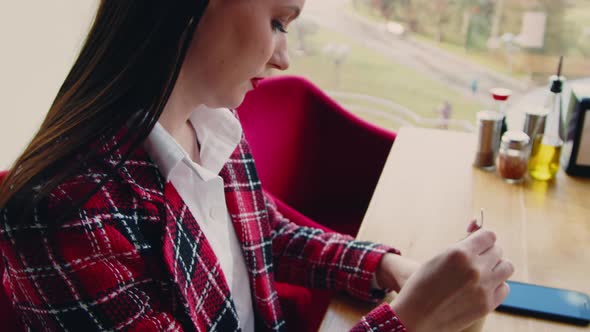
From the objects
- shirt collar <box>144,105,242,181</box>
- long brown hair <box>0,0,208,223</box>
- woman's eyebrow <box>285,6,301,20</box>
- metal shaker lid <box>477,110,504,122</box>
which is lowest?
metal shaker lid <box>477,110,504,122</box>

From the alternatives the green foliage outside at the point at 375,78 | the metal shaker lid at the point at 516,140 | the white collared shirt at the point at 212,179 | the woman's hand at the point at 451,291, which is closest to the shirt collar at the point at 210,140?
the white collared shirt at the point at 212,179

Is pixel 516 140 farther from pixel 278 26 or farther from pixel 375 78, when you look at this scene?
pixel 375 78

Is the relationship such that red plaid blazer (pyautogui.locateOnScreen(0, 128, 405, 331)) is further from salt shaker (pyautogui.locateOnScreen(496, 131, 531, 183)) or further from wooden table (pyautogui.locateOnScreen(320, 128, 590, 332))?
salt shaker (pyautogui.locateOnScreen(496, 131, 531, 183))

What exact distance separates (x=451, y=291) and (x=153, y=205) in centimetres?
41

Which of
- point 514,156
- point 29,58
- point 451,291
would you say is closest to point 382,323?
point 451,291

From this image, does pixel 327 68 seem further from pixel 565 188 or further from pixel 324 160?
pixel 565 188

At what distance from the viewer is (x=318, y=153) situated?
5.29 feet

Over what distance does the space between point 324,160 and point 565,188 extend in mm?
632

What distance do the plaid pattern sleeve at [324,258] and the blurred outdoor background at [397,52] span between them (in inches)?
40.0

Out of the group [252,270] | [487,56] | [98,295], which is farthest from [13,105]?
[487,56]

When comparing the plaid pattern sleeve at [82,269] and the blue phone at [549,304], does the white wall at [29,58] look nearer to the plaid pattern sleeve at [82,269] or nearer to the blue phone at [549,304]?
the plaid pattern sleeve at [82,269]

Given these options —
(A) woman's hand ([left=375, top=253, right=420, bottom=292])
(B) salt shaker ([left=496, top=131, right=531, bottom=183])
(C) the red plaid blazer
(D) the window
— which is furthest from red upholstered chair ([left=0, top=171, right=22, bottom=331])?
(D) the window

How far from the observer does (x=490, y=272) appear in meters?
0.78

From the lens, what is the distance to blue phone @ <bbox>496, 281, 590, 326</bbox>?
2.75 feet
